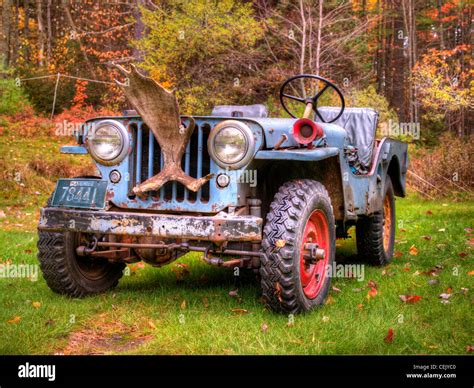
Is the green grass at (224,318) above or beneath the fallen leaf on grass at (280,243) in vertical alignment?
beneath

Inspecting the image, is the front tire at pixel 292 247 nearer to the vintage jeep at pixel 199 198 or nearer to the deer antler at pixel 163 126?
the vintage jeep at pixel 199 198

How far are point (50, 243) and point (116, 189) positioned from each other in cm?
71

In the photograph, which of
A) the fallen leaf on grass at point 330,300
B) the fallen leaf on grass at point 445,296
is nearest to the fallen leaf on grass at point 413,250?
the fallen leaf on grass at point 445,296

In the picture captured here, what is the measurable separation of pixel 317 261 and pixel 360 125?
2484 millimetres

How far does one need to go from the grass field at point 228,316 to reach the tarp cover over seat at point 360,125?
1.26 m

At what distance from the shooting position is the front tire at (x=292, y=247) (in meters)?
3.98

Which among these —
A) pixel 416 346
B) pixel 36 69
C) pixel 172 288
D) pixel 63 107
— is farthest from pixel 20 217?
pixel 36 69

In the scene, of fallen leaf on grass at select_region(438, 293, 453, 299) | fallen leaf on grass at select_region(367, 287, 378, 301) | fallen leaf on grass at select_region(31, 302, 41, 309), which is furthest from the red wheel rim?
fallen leaf on grass at select_region(31, 302, 41, 309)

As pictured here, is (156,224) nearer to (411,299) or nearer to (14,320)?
(14,320)

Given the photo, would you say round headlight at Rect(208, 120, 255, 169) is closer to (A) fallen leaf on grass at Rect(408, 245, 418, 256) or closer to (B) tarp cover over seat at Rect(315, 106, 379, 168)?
(B) tarp cover over seat at Rect(315, 106, 379, 168)

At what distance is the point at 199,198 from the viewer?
13.9ft

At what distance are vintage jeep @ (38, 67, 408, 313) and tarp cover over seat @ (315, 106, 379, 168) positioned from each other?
1.27m

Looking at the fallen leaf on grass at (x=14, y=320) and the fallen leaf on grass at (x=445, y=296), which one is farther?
the fallen leaf on grass at (x=445, y=296)

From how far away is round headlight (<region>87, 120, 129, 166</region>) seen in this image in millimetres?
4379
